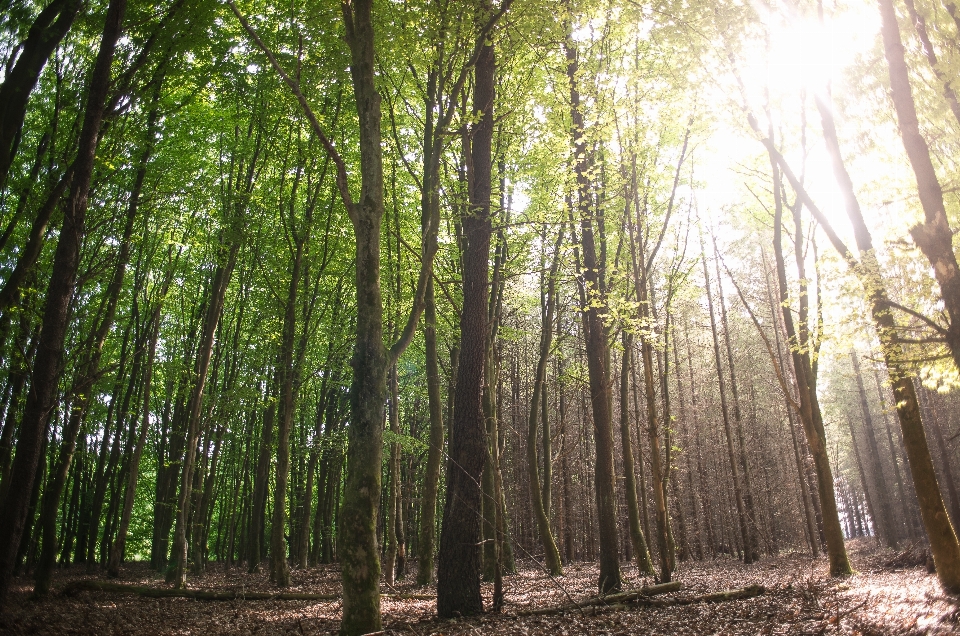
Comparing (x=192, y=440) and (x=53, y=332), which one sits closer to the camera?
(x=53, y=332)

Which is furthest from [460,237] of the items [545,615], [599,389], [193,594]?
[193,594]

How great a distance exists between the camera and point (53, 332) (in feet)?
26.2

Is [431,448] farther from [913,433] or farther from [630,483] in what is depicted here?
[913,433]

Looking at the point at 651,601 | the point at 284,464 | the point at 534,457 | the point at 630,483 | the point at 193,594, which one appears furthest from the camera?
the point at 534,457

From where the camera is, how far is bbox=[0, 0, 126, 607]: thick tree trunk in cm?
751

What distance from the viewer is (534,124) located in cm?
1245

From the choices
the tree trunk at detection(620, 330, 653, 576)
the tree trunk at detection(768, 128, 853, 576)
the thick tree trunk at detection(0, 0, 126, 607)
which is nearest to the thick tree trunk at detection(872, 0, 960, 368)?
the tree trunk at detection(768, 128, 853, 576)

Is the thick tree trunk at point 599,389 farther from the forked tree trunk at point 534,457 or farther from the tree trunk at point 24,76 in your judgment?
the tree trunk at point 24,76

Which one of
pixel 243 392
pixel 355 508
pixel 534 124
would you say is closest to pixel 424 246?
pixel 355 508

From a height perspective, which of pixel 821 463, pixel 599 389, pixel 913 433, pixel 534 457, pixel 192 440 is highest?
pixel 599 389

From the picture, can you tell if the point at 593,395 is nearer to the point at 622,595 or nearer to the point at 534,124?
the point at 622,595

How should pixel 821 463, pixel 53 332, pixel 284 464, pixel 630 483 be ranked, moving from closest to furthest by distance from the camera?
pixel 53 332, pixel 821 463, pixel 630 483, pixel 284 464

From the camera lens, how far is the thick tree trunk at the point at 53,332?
7.51 m

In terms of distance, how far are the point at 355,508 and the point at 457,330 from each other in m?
8.62
